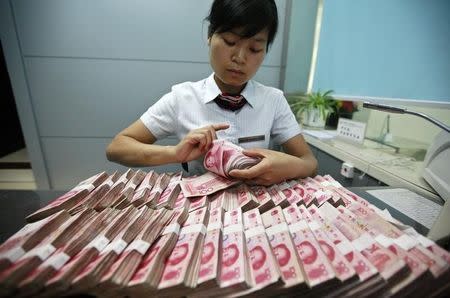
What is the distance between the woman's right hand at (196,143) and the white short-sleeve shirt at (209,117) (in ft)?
0.88

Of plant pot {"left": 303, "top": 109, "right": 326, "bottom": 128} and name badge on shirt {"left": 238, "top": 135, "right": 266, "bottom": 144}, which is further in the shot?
plant pot {"left": 303, "top": 109, "right": 326, "bottom": 128}

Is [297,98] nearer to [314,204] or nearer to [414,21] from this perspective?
[414,21]

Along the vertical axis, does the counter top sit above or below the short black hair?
below

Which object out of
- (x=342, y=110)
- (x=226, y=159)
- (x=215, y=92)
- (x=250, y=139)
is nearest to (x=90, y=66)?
(x=215, y=92)

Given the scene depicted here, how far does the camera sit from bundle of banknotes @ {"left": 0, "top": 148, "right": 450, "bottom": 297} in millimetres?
343

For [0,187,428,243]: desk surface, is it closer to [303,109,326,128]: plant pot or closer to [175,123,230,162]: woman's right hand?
[175,123,230,162]: woman's right hand

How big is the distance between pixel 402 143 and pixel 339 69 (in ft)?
2.88

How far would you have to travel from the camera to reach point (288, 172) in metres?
A: 0.71

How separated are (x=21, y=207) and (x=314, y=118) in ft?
6.39

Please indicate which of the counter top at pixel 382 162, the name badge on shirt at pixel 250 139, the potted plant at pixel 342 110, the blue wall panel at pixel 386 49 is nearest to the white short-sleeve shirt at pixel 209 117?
the name badge on shirt at pixel 250 139

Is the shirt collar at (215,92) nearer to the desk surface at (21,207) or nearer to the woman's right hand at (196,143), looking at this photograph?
the woman's right hand at (196,143)

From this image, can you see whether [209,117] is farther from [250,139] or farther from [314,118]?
[314,118]

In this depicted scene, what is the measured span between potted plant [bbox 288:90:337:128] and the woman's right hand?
1441mm

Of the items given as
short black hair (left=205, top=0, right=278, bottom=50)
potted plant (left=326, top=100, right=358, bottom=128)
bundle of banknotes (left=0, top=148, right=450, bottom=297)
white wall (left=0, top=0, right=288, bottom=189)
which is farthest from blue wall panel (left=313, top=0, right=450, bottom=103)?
bundle of banknotes (left=0, top=148, right=450, bottom=297)
